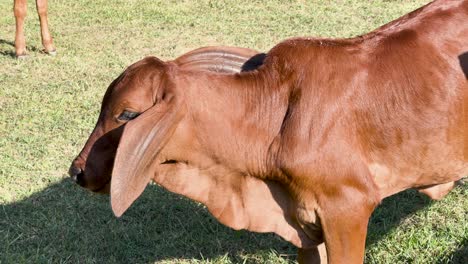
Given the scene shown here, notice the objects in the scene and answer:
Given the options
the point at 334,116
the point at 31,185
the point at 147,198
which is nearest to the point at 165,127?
the point at 334,116

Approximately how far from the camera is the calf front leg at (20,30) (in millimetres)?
8062

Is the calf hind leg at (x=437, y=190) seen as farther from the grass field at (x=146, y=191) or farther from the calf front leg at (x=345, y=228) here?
the calf front leg at (x=345, y=228)

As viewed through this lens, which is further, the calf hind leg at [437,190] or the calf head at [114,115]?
the calf hind leg at [437,190]

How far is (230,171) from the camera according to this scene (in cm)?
310

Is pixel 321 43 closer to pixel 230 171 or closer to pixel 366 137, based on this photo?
pixel 366 137

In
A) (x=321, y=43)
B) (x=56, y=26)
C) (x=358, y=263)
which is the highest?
(x=321, y=43)

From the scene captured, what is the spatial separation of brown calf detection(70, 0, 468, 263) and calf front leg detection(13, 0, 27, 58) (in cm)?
533

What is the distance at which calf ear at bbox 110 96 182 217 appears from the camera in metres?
2.72

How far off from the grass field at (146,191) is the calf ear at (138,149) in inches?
58.2

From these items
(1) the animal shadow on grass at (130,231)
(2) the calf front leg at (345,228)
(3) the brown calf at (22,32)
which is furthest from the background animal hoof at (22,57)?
(2) the calf front leg at (345,228)

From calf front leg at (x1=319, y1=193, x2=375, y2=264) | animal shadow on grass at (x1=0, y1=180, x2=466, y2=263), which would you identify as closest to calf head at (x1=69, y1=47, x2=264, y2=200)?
calf front leg at (x1=319, y1=193, x2=375, y2=264)

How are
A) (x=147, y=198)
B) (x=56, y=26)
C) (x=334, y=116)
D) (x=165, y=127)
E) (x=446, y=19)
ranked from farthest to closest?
(x=56, y=26) < (x=147, y=198) < (x=446, y=19) < (x=334, y=116) < (x=165, y=127)

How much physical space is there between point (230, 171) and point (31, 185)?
2.37 metres

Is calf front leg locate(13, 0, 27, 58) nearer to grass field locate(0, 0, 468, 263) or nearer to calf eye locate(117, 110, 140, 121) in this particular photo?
grass field locate(0, 0, 468, 263)
